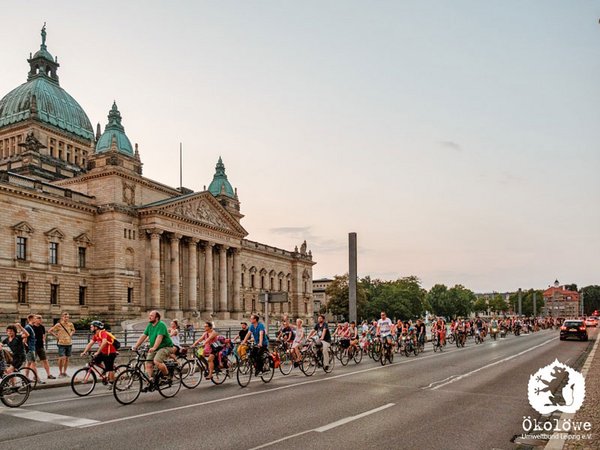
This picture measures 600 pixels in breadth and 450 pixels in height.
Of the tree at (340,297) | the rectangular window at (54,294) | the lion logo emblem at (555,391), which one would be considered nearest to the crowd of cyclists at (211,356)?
the lion logo emblem at (555,391)

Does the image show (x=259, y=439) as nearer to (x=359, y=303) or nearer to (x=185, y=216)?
(x=185, y=216)

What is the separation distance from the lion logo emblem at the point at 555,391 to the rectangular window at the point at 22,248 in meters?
43.2

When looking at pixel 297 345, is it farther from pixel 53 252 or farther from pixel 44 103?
pixel 44 103

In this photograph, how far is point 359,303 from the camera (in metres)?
108

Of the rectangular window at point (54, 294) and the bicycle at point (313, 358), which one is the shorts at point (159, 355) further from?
the rectangular window at point (54, 294)

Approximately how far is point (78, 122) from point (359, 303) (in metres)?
58.7

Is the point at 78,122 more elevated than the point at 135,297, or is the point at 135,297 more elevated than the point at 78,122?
the point at 78,122

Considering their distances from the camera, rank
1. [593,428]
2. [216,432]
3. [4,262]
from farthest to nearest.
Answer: [4,262] → [216,432] → [593,428]

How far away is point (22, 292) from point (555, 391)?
45.3 meters

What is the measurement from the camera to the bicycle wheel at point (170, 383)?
13383 millimetres

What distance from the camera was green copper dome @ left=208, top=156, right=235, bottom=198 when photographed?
84.6 m

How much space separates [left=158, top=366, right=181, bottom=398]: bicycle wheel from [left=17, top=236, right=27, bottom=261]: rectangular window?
4005 cm

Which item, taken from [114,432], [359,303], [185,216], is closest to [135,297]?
[185,216]

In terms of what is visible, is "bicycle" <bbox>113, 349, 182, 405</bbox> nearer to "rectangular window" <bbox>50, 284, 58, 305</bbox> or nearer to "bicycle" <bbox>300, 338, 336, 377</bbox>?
"bicycle" <bbox>300, 338, 336, 377</bbox>
